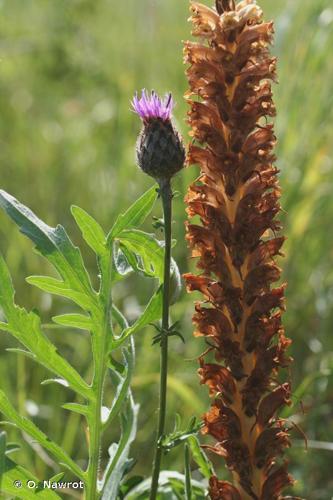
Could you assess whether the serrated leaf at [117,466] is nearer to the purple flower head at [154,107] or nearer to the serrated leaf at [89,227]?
the serrated leaf at [89,227]

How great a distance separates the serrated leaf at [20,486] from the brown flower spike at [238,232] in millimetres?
298

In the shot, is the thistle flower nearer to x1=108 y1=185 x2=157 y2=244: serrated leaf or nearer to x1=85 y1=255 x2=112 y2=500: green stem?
x1=108 y1=185 x2=157 y2=244: serrated leaf

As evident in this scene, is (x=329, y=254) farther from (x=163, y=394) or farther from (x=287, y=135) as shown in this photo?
(x=163, y=394)

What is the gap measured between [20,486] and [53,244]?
0.43 m

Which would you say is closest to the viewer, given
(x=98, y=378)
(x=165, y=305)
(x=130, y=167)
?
(x=165, y=305)

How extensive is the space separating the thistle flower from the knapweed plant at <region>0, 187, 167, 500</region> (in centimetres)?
5

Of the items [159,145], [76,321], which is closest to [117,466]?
[76,321]

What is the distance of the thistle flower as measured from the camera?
4.69 feet

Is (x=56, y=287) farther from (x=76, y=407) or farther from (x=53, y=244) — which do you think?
(x=76, y=407)

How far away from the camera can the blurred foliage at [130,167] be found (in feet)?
9.25

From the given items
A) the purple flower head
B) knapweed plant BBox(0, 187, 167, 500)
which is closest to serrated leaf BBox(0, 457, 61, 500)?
knapweed plant BBox(0, 187, 167, 500)

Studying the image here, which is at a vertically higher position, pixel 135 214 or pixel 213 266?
pixel 135 214

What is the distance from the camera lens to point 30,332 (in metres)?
1.42

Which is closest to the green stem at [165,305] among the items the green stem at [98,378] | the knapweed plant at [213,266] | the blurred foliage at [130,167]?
the knapweed plant at [213,266]
